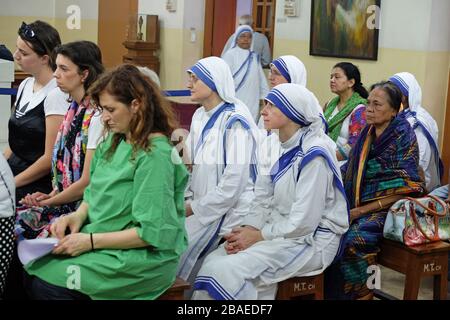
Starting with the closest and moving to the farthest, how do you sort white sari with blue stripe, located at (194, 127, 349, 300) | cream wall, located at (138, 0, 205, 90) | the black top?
white sari with blue stripe, located at (194, 127, 349, 300) → the black top → cream wall, located at (138, 0, 205, 90)

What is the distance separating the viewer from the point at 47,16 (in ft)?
42.6

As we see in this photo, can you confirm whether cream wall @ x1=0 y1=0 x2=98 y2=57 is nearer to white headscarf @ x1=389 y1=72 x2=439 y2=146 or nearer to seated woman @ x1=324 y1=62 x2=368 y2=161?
seated woman @ x1=324 y1=62 x2=368 y2=161

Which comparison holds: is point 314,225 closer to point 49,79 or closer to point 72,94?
point 72,94

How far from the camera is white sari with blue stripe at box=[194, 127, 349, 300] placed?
132 inches

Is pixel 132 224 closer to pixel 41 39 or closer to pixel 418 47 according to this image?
pixel 41 39

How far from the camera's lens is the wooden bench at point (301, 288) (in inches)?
137

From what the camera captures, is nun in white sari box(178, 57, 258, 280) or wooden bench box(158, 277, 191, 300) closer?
wooden bench box(158, 277, 191, 300)

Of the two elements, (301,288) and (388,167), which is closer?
(301,288)

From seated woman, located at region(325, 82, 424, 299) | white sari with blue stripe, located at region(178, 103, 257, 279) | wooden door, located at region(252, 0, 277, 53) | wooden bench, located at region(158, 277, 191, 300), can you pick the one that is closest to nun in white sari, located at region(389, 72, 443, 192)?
seated woman, located at region(325, 82, 424, 299)

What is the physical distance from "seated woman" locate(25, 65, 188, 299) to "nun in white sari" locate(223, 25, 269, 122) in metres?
5.75

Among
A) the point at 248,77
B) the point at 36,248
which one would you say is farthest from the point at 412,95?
the point at 248,77

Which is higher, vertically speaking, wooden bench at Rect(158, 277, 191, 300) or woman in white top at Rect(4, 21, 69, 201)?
woman in white top at Rect(4, 21, 69, 201)

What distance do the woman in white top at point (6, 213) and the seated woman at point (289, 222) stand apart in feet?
2.99

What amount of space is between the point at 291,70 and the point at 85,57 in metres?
2.13
